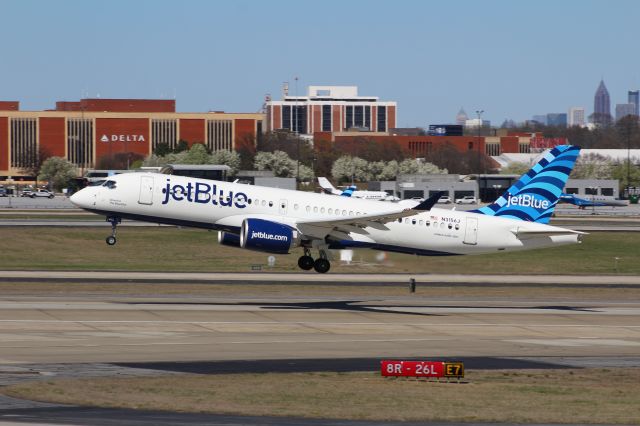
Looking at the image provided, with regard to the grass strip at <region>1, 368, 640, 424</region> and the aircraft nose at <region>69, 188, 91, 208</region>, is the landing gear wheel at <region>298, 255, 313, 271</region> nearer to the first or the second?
the aircraft nose at <region>69, 188, 91, 208</region>

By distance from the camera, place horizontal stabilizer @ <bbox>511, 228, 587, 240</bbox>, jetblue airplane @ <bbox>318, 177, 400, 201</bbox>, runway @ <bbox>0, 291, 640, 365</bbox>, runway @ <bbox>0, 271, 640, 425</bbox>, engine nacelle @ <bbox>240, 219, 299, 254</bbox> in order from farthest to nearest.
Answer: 1. jetblue airplane @ <bbox>318, 177, 400, 201</bbox>
2. horizontal stabilizer @ <bbox>511, 228, 587, 240</bbox>
3. engine nacelle @ <bbox>240, 219, 299, 254</bbox>
4. runway @ <bbox>0, 291, 640, 365</bbox>
5. runway @ <bbox>0, 271, 640, 425</bbox>

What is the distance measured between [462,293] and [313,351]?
2427cm

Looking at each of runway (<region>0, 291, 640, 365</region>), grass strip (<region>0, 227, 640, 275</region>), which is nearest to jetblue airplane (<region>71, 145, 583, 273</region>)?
runway (<region>0, 291, 640, 365</region>)

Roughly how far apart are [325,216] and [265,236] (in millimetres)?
3837

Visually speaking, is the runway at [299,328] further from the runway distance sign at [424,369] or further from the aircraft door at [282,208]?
the runway distance sign at [424,369]

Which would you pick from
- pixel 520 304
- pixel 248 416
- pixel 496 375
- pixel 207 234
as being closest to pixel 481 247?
pixel 520 304

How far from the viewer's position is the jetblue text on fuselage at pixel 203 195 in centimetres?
5291

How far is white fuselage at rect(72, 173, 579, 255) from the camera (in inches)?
2085

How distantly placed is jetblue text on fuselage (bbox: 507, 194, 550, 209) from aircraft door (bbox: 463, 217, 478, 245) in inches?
98.7

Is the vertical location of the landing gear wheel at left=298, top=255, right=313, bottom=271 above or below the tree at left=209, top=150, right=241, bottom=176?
below

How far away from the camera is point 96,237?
91.6 metres

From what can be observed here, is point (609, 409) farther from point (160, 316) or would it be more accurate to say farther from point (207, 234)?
point (207, 234)

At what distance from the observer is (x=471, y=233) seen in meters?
56.9

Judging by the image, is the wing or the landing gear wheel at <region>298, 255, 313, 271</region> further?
the landing gear wheel at <region>298, 255, 313, 271</region>
